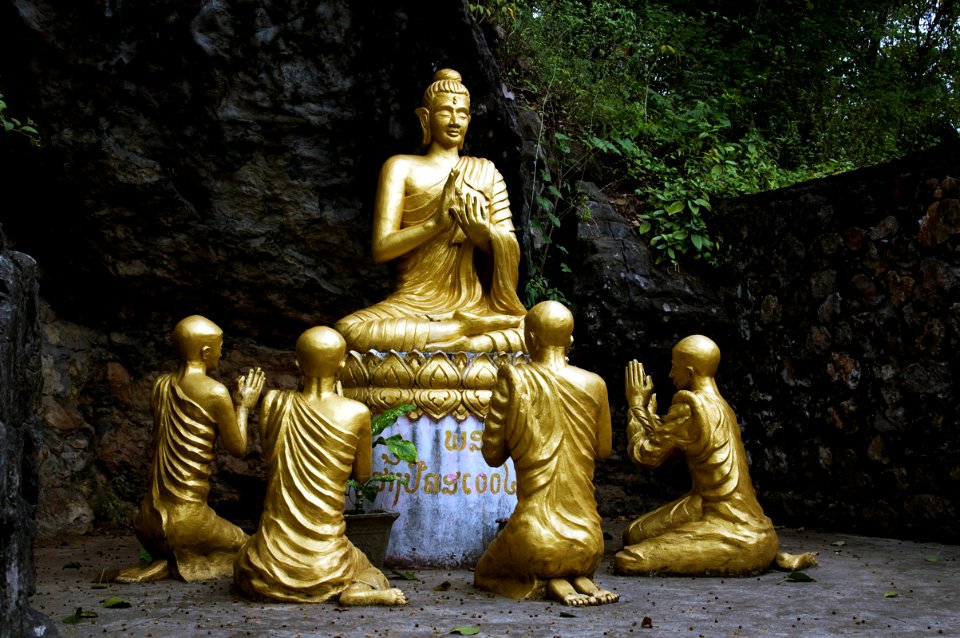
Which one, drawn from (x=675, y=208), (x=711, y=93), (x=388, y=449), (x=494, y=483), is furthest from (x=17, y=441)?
(x=711, y=93)

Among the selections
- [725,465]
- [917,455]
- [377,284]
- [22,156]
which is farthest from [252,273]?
[917,455]

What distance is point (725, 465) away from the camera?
5402 millimetres

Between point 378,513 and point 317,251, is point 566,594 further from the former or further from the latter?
point 317,251

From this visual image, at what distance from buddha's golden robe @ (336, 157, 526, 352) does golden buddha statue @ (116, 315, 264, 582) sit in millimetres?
994

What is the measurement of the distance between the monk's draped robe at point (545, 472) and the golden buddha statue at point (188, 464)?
129 centimetres

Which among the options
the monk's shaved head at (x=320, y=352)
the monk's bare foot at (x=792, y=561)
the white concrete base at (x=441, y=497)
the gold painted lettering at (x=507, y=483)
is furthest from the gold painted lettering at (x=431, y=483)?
the monk's bare foot at (x=792, y=561)

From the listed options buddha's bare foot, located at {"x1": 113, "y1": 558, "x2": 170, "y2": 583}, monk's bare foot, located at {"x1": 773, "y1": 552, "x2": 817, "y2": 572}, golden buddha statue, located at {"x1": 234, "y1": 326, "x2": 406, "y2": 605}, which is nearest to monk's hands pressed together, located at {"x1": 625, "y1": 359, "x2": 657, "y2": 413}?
monk's bare foot, located at {"x1": 773, "y1": 552, "x2": 817, "y2": 572}

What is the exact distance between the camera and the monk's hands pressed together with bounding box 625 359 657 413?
18.3 feet

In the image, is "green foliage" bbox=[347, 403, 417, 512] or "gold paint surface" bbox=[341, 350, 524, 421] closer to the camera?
"green foliage" bbox=[347, 403, 417, 512]

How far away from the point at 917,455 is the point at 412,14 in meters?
4.50

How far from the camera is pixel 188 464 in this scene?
17.3 ft

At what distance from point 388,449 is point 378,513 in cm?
45

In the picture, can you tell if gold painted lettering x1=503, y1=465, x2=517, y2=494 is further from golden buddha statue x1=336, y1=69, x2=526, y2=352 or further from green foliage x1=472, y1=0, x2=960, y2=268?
green foliage x1=472, y1=0, x2=960, y2=268

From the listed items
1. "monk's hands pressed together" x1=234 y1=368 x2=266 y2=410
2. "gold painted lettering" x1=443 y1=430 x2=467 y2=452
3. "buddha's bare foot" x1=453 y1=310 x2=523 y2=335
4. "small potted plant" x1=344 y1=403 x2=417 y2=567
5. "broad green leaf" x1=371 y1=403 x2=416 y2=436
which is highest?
"buddha's bare foot" x1=453 y1=310 x2=523 y2=335
